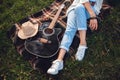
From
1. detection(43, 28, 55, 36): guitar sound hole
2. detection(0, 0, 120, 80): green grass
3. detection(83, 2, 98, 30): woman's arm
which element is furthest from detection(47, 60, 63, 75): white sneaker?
detection(83, 2, 98, 30): woman's arm

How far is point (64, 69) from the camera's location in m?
6.78

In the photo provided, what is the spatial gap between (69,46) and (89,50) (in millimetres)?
516

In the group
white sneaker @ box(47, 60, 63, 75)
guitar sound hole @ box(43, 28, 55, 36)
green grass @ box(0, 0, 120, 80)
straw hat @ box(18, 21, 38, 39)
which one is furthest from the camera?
straw hat @ box(18, 21, 38, 39)

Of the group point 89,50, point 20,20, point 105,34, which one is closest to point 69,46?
point 89,50

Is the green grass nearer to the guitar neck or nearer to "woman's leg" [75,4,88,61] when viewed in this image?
"woman's leg" [75,4,88,61]

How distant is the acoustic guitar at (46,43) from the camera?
6831mm

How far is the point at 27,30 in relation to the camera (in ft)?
23.6

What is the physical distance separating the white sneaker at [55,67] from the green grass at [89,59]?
193 millimetres

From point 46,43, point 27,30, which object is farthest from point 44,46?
point 27,30

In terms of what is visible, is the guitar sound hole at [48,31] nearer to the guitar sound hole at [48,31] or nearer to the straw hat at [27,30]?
the guitar sound hole at [48,31]

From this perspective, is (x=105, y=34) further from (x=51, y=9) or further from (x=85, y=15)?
(x=51, y=9)

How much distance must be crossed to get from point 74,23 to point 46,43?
79 cm

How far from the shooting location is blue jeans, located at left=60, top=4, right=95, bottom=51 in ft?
22.3

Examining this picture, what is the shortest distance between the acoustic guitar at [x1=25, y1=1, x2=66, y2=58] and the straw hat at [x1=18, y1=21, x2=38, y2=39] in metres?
0.14
